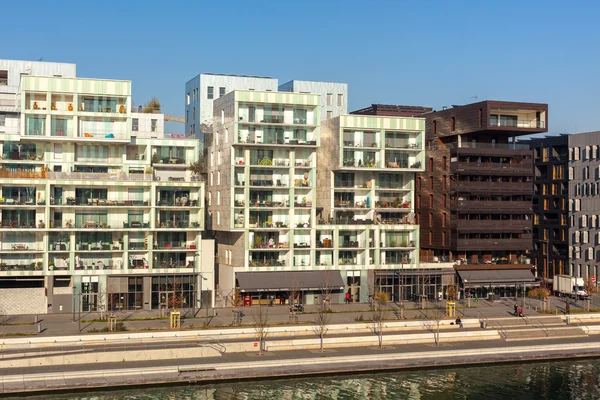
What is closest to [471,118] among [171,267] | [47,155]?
[171,267]

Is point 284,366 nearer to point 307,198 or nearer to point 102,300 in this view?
point 102,300

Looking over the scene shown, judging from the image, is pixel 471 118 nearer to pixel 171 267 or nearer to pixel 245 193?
pixel 245 193

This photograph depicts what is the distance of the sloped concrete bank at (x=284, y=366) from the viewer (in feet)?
212

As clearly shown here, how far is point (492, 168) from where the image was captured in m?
Answer: 113

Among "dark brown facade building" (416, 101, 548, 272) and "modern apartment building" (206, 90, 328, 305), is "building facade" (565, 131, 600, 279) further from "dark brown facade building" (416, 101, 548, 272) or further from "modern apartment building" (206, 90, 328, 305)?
"modern apartment building" (206, 90, 328, 305)

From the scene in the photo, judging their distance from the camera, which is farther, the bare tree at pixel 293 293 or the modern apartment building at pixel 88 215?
the bare tree at pixel 293 293

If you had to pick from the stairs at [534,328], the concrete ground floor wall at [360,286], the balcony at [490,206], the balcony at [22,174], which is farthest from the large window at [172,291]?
the balcony at [490,206]

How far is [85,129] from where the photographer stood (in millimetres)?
97562

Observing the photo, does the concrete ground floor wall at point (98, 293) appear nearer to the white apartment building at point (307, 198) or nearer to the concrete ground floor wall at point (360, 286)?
→ the concrete ground floor wall at point (360, 286)

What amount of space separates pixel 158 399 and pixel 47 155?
1673 inches

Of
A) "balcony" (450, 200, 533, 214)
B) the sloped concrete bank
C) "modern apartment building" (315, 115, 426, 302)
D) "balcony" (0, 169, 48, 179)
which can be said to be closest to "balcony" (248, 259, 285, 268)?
"modern apartment building" (315, 115, 426, 302)

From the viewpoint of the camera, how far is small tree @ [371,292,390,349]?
8088cm

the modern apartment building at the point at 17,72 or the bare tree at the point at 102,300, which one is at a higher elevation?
the modern apartment building at the point at 17,72

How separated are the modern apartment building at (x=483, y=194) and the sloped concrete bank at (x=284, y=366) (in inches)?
1192
